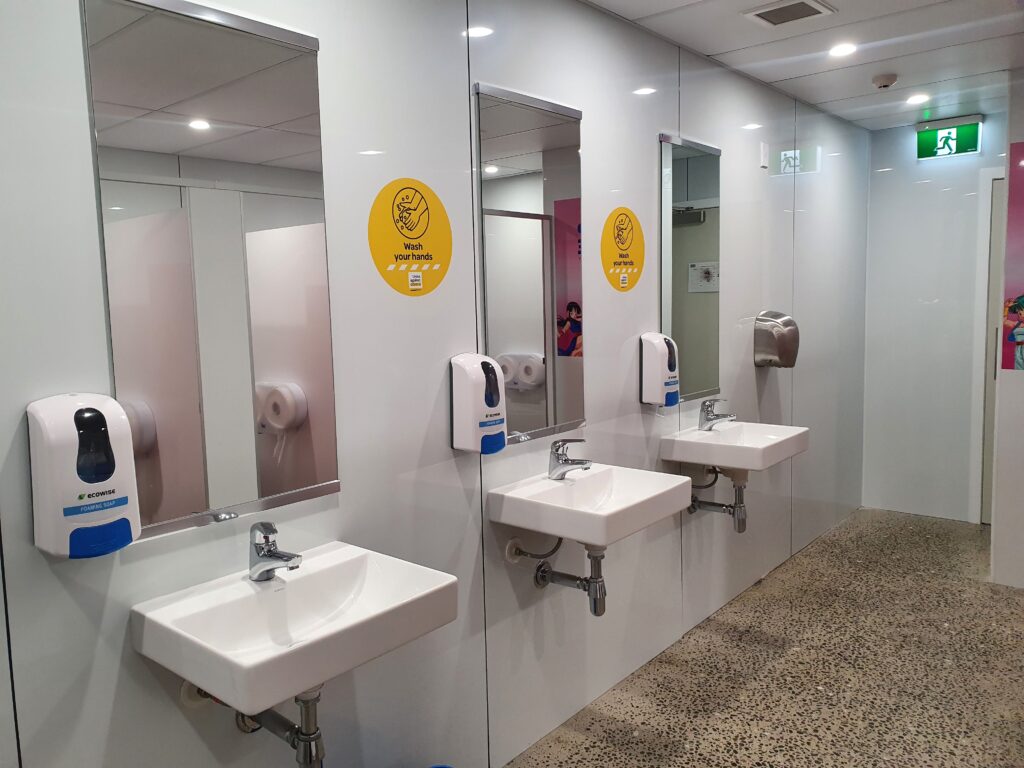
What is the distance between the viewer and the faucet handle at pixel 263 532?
1.84 metres

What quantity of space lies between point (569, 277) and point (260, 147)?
124 cm

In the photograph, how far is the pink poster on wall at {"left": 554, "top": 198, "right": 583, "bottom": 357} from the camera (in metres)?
2.78

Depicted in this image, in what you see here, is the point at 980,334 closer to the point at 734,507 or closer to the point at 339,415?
the point at 734,507

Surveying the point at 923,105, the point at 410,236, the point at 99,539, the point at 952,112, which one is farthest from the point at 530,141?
the point at 952,112

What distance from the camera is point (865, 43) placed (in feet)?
11.4

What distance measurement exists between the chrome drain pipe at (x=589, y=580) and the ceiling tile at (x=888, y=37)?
235 centimetres

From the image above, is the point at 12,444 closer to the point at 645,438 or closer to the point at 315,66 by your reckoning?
the point at 315,66

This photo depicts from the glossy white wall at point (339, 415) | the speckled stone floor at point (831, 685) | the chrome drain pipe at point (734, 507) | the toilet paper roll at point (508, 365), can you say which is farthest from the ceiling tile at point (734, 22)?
the speckled stone floor at point (831, 685)

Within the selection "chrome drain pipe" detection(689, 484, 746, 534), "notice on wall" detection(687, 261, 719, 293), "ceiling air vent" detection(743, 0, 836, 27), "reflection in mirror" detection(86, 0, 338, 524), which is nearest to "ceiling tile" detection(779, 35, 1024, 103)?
"ceiling air vent" detection(743, 0, 836, 27)

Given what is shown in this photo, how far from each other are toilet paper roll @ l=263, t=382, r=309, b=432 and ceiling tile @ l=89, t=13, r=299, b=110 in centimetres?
70

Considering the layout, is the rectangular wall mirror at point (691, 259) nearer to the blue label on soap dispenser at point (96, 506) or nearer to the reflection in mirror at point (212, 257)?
the reflection in mirror at point (212, 257)

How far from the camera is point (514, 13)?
2545 mm

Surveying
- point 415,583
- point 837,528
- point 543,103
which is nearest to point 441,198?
point 543,103

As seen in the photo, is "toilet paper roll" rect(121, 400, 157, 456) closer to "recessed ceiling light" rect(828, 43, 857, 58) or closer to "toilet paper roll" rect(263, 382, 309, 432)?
"toilet paper roll" rect(263, 382, 309, 432)
